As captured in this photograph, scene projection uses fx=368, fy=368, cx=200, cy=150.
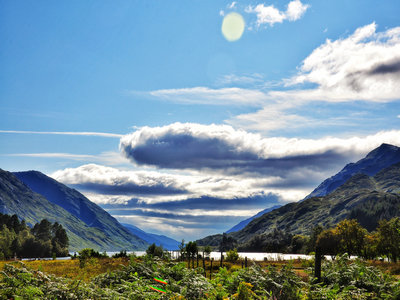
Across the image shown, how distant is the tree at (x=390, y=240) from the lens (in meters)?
68.7

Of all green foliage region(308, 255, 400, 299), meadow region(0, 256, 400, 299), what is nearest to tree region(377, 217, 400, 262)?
green foliage region(308, 255, 400, 299)

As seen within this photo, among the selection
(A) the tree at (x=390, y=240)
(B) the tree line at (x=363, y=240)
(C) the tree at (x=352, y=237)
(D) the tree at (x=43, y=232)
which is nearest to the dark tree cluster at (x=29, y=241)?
(D) the tree at (x=43, y=232)

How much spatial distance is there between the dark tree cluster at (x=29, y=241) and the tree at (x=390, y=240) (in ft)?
341

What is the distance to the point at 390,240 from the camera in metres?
70.3

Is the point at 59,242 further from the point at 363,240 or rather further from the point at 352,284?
the point at 352,284

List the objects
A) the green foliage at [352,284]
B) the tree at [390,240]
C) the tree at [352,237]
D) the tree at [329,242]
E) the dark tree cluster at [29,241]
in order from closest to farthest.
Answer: the green foliage at [352,284], the tree at [390,240], the tree at [352,237], the tree at [329,242], the dark tree cluster at [29,241]

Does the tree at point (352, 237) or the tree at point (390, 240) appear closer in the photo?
the tree at point (390, 240)

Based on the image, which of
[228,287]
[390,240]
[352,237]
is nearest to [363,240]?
[352,237]

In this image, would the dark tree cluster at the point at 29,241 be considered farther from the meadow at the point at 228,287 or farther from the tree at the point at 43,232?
the meadow at the point at 228,287

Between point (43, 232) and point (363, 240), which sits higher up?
point (363, 240)

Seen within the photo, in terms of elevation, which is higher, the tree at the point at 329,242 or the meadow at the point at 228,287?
the meadow at the point at 228,287

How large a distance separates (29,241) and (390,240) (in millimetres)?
123641

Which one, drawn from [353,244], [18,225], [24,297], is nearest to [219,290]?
[24,297]

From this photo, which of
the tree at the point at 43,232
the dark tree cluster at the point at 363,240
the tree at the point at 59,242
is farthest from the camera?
the tree at the point at 43,232
